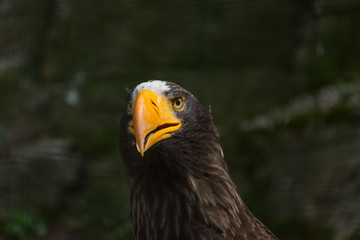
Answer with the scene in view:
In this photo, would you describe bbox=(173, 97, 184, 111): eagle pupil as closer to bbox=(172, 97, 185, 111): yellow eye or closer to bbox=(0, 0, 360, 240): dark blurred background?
bbox=(172, 97, 185, 111): yellow eye

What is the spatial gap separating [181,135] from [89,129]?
280 centimetres

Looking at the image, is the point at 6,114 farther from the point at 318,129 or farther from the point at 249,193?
the point at 318,129

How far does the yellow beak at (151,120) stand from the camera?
4.94ft

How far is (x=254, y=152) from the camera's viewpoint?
12.3ft

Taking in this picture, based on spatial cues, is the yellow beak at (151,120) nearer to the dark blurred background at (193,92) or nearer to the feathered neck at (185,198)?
the feathered neck at (185,198)

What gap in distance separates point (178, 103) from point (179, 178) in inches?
10.5

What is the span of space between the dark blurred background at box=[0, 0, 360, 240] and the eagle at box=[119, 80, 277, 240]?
1369 mm

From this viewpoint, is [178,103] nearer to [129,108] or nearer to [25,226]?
[129,108]

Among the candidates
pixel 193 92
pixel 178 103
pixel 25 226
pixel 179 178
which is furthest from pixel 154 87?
pixel 25 226

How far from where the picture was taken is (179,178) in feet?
5.59

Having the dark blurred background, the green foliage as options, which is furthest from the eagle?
the green foliage

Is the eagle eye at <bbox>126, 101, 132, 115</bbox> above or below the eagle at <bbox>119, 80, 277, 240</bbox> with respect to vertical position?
above

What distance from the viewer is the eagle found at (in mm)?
1646

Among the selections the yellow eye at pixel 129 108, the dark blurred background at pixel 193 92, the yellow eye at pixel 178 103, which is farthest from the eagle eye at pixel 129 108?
the dark blurred background at pixel 193 92
